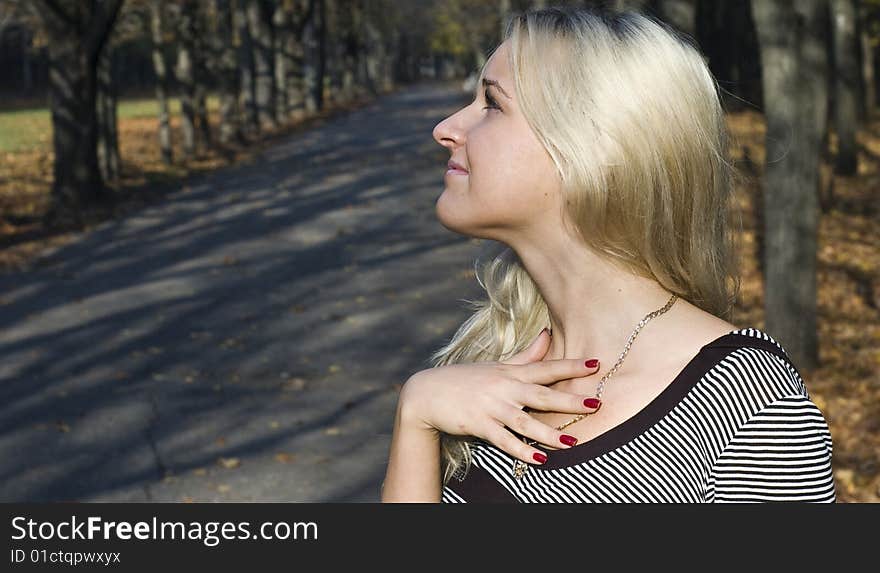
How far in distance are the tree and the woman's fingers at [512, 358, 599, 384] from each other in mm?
16680

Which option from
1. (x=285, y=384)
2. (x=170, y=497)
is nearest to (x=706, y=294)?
(x=170, y=497)

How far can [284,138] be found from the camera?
33469 mm

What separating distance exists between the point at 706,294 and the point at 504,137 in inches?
Answer: 17.3

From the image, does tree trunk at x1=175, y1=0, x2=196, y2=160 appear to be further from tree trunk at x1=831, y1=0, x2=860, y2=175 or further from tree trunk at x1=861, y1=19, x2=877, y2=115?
tree trunk at x1=861, y1=19, x2=877, y2=115

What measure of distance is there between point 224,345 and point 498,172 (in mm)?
8842

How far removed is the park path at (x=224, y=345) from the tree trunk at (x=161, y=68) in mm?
4907

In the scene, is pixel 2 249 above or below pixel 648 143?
below

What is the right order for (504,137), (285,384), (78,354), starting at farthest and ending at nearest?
(78,354) < (285,384) < (504,137)

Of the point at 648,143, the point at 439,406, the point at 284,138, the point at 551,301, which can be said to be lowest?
the point at 284,138

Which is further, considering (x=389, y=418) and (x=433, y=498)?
(x=389, y=418)

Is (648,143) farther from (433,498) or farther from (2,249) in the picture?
(2,249)

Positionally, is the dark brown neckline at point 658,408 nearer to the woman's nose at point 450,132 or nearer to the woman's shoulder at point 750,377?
the woman's shoulder at point 750,377

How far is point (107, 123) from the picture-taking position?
20.8m

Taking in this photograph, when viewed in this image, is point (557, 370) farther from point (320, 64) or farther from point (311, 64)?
point (320, 64)
